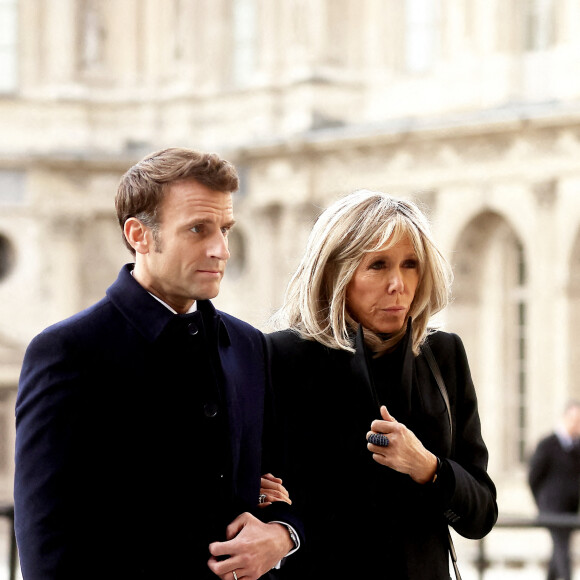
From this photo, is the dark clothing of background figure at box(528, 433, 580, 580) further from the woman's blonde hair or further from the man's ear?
the man's ear

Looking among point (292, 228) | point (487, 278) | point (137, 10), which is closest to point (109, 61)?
point (137, 10)

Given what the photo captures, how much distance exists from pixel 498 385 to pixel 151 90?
21.9ft

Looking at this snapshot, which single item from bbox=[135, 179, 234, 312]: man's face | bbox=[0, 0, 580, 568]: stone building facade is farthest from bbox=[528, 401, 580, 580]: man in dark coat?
bbox=[135, 179, 234, 312]: man's face

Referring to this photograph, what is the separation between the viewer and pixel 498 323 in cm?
1630

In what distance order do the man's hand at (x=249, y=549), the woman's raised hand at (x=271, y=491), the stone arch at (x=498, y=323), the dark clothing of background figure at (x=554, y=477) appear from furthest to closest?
the stone arch at (x=498, y=323) → the dark clothing of background figure at (x=554, y=477) → the woman's raised hand at (x=271, y=491) → the man's hand at (x=249, y=549)

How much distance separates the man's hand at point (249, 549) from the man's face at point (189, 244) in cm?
45

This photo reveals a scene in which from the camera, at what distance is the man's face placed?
2910 millimetres

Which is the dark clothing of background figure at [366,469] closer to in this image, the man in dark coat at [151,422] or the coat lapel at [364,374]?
the coat lapel at [364,374]

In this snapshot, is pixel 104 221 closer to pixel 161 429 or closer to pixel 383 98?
pixel 383 98

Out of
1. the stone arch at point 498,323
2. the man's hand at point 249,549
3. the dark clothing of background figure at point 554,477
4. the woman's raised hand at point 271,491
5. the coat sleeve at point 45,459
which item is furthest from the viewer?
the stone arch at point 498,323

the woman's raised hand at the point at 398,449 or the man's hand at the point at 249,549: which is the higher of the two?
the woman's raised hand at the point at 398,449

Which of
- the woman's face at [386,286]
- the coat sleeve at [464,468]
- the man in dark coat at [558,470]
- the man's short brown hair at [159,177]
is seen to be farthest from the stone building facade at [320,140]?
the man's short brown hair at [159,177]

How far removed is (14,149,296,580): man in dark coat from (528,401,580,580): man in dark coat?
794 cm

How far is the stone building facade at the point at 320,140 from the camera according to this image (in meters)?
15.5
